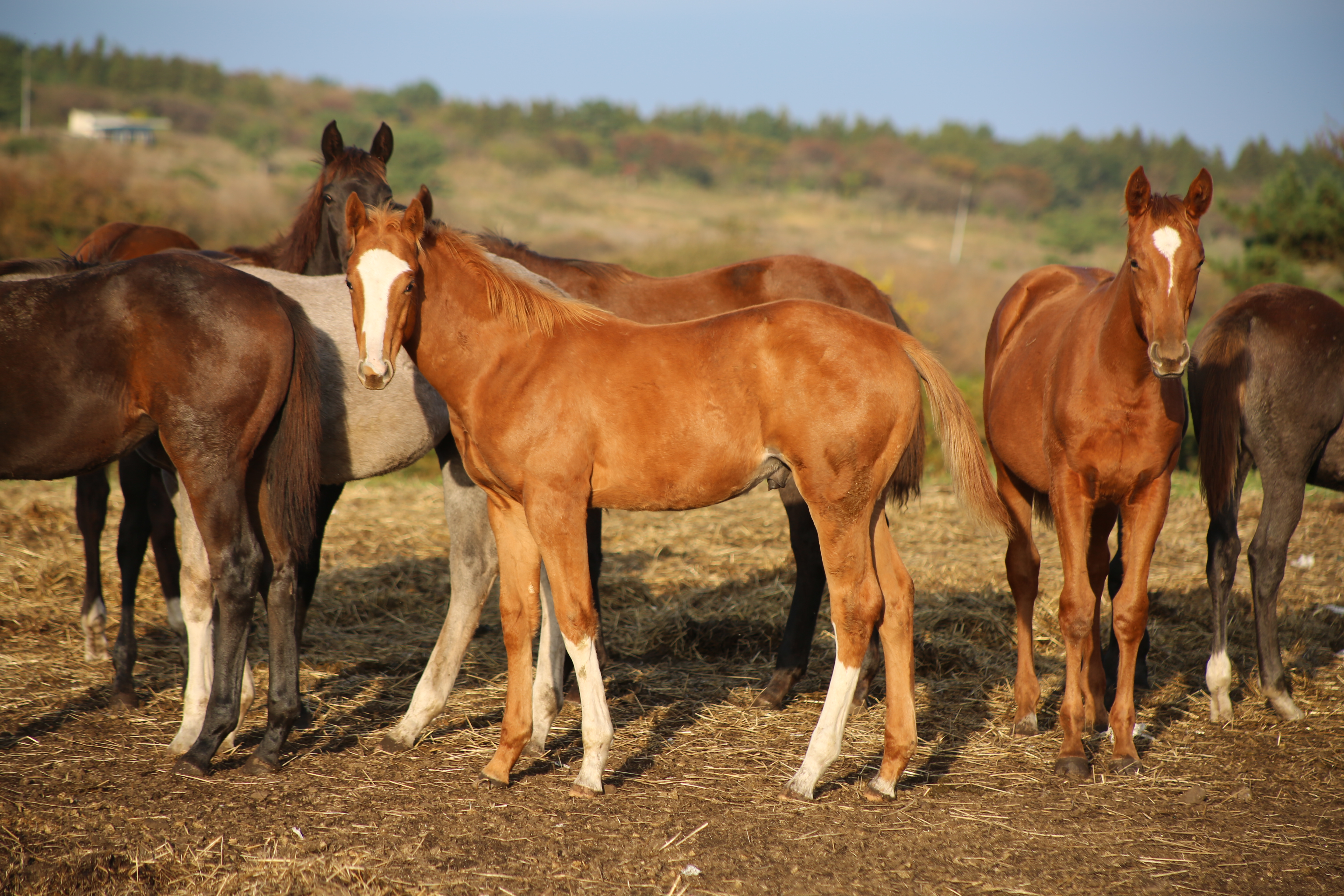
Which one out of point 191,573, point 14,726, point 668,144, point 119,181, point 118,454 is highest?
point 668,144

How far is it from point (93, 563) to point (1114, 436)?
16.7 feet

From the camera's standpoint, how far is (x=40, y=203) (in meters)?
20.4

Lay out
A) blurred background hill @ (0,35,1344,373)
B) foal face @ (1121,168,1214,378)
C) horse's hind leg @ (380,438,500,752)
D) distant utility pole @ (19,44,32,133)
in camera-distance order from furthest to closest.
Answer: distant utility pole @ (19,44,32,133)
blurred background hill @ (0,35,1344,373)
horse's hind leg @ (380,438,500,752)
foal face @ (1121,168,1214,378)

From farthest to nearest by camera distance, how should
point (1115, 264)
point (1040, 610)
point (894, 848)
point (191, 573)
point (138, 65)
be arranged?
1. point (138, 65)
2. point (1115, 264)
3. point (1040, 610)
4. point (191, 573)
5. point (894, 848)

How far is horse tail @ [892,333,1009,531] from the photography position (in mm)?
3480

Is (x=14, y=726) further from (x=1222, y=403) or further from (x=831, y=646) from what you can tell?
(x=1222, y=403)

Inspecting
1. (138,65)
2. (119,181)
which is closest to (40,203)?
(119,181)

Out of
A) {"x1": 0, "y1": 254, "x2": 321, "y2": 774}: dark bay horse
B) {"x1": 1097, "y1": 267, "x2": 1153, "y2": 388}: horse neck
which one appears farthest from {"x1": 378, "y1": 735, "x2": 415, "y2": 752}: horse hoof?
{"x1": 1097, "y1": 267, "x2": 1153, "y2": 388}: horse neck

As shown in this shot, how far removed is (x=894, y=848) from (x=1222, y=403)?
2792mm

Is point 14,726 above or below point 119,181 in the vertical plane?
below

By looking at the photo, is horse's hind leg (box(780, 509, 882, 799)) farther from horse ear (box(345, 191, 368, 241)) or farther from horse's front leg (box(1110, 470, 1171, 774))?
horse ear (box(345, 191, 368, 241))

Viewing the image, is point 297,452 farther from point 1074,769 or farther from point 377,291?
point 1074,769

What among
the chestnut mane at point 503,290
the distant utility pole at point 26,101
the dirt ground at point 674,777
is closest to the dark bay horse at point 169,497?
the dirt ground at point 674,777

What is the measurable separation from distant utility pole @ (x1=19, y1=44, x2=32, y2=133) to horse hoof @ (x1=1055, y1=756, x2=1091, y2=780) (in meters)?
47.7
